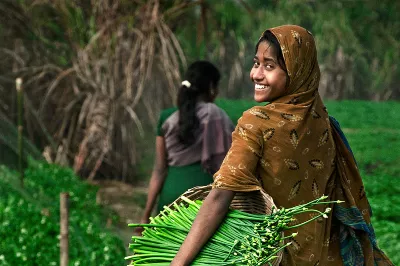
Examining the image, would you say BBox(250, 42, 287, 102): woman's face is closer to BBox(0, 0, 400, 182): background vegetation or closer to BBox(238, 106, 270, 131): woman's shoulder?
BBox(238, 106, 270, 131): woman's shoulder

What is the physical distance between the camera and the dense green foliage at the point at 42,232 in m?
4.49

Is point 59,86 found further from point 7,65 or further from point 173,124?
point 173,124

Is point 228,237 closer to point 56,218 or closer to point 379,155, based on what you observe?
point 56,218

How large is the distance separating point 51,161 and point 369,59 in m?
22.9

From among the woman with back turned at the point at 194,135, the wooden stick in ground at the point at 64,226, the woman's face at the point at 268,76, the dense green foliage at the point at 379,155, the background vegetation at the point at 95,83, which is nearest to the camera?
the woman's face at the point at 268,76

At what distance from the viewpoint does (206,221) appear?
171 centimetres

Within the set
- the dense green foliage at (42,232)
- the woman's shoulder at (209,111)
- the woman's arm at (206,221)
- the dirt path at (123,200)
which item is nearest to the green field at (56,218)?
the dense green foliage at (42,232)

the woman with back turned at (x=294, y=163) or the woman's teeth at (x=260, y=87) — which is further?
the woman's teeth at (x=260, y=87)

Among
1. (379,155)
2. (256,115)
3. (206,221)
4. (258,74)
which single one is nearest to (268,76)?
(258,74)

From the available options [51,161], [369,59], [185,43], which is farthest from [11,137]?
[369,59]

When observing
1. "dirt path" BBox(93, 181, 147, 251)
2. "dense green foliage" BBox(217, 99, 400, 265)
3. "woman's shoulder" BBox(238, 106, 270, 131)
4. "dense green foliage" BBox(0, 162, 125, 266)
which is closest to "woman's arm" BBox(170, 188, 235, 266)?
"woman's shoulder" BBox(238, 106, 270, 131)

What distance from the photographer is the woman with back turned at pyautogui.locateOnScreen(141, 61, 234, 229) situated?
12.0 feet

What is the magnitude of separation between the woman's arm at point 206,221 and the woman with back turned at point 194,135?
1.91 metres

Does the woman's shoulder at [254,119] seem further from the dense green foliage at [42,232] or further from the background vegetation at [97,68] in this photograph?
the background vegetation at [97,68]
